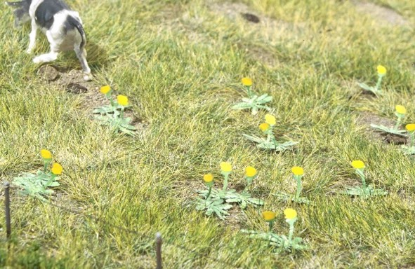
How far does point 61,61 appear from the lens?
5035mm

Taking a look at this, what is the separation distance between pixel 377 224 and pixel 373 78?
2.21 metres

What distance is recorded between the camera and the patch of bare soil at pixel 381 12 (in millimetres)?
7030

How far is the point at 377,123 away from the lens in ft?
16.8

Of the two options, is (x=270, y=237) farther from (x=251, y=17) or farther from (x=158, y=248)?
(x=251, y=17)

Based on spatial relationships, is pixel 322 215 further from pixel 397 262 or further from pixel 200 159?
pixel 200 159

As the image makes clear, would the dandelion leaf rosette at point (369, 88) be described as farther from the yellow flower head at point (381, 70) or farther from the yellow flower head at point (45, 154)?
the yellow flower head at point (45, 154)

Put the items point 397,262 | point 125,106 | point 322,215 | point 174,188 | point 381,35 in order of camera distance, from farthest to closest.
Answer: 1. point 381,35
2. point 125,106
3. point 174,188
4. point 322,215
5. point 397,262

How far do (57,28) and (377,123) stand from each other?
2473 mm

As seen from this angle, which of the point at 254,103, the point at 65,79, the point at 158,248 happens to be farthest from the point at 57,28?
the point at 158,248

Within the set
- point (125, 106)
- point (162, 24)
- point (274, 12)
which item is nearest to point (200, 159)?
point (125, 106)

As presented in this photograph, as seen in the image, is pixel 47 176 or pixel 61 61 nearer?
pixel 47 176

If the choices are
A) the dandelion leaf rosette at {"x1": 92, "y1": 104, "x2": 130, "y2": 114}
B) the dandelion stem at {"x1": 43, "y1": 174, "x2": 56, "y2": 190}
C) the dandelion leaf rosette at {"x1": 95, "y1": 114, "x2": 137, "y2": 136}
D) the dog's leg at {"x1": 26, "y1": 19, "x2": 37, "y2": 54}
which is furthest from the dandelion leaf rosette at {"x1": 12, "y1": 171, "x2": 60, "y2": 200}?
the dog's leg at {"x1": 26, "y1": 19, "x2": 37, "y2": 54}

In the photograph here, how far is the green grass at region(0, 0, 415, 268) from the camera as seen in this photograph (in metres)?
3.51

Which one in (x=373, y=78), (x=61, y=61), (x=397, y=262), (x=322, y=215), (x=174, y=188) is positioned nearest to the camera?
(x=397, y=262)
